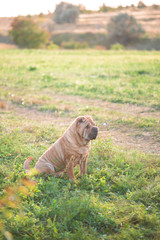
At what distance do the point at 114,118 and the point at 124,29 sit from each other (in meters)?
30.6

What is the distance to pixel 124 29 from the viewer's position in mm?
33719

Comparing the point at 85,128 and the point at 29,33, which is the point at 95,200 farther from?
the point at 29,33

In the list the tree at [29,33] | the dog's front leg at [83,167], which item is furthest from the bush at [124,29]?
the dog's front leg at [83,167]

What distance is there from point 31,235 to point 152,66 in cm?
1112

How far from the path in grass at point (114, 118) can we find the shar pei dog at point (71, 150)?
1.63 meters

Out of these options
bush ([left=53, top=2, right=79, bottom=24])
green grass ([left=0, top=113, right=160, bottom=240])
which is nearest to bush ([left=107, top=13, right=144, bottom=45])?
bush ([left=53, top=2, right=79, bottom=24])

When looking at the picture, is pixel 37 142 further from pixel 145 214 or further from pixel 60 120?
pixel 145 214

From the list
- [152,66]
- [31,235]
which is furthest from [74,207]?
[152,66]

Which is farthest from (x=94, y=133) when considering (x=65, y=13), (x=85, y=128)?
(x=65, y=13)

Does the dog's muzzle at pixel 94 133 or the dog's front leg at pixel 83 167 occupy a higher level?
the dog's muzzle at pixel 94 133

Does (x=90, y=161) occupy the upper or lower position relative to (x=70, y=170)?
lower

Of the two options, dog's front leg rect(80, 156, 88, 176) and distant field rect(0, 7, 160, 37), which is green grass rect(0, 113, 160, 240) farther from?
distant field rect(0, 7, 160, 37)

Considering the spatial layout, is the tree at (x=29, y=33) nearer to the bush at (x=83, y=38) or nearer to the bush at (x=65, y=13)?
the bush at (x=83, y=38)

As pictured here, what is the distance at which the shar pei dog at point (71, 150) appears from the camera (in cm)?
342
